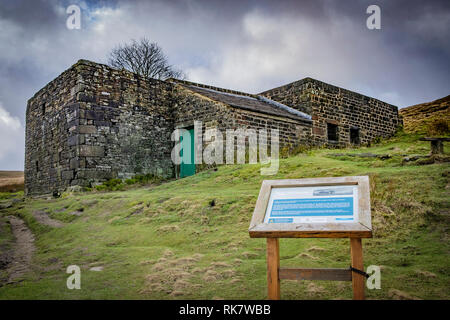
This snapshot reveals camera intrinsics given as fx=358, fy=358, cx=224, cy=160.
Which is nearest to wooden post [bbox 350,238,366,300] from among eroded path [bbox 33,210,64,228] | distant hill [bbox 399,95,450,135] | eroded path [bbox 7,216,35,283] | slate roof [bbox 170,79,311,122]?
eroded path [bbox 7,216,35,283]

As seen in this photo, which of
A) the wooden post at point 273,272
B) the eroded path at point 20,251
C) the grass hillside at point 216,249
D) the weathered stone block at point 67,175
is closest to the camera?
the wooden post at point 273,272

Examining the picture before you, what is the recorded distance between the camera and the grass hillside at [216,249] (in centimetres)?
394

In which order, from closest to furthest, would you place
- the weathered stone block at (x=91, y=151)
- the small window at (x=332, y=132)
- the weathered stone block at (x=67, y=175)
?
the weathered stone block at (x=91, y=151)
the weathered stone block at (x=67, y=175)
the small window at (x=332, y=132)

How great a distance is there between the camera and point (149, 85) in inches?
635

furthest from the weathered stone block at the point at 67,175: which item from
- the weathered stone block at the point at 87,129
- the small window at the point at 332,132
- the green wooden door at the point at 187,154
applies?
the small window at the point at 332,132

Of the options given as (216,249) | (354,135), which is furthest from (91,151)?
(354,135)

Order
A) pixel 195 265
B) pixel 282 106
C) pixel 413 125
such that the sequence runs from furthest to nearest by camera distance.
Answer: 1. pixel 413 125
2. pixel 282 106
3. pixel 195 265

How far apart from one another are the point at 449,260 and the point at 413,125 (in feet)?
73.0

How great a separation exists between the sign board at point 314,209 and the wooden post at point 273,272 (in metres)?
0.14

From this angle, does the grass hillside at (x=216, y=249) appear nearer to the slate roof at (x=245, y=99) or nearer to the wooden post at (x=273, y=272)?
the wooden post at (x=273, y=272)

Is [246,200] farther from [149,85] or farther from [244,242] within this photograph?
[149,85]

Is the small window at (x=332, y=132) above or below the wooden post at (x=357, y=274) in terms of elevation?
above

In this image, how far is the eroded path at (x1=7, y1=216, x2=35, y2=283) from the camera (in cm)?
513

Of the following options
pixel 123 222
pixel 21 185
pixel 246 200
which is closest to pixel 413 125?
pixel 246 200
